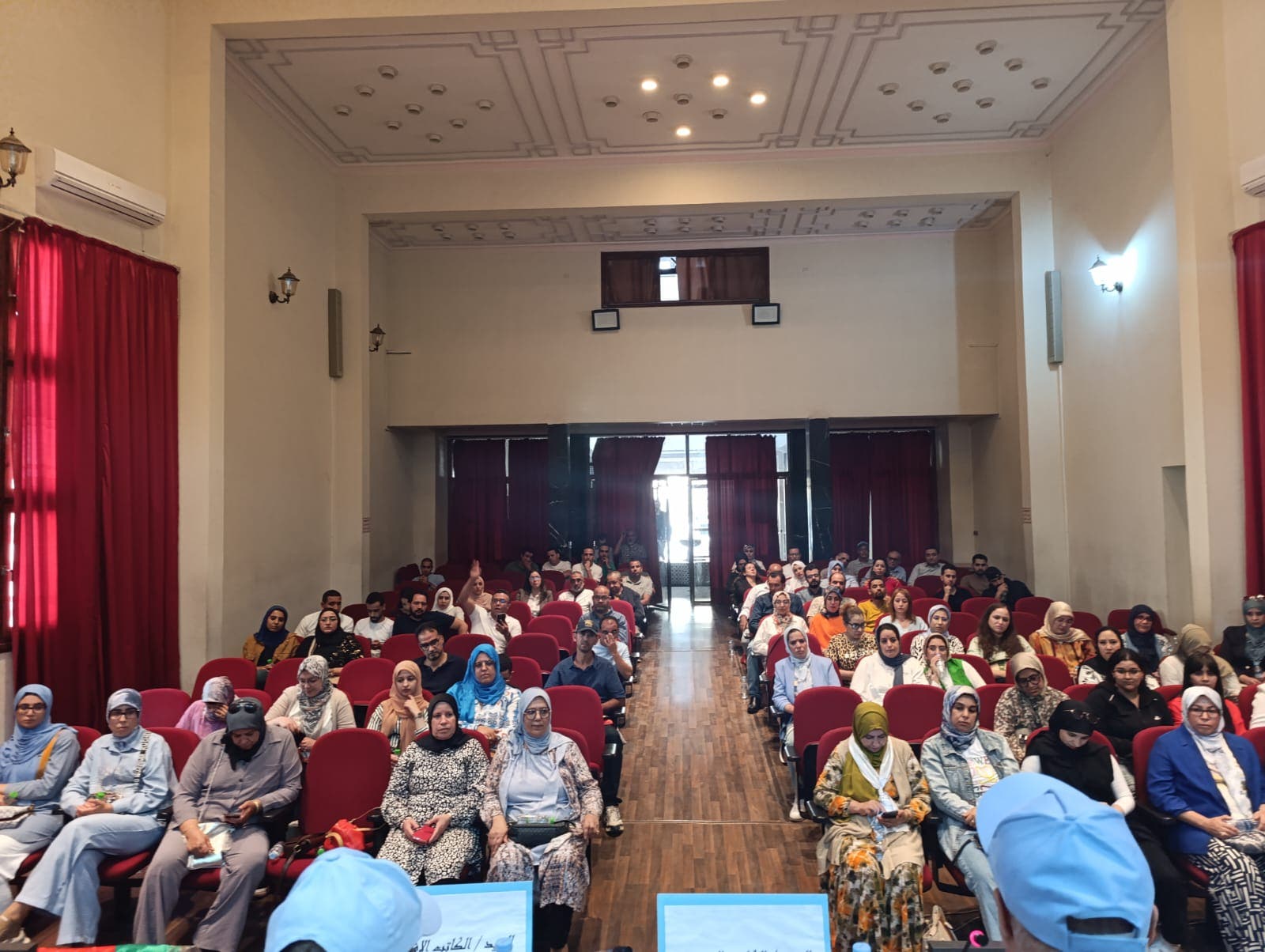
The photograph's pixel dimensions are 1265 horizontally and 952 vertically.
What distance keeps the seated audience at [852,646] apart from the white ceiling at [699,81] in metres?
5.31

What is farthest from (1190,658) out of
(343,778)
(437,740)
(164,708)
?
(164,708)

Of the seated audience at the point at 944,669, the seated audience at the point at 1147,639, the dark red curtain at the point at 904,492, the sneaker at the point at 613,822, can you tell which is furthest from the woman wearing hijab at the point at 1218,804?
the dark red curtain at the point at 904,492

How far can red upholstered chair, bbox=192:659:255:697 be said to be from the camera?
589 centimetres

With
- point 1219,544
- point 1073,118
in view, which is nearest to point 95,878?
point 1219,544

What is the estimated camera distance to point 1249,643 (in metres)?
5.82

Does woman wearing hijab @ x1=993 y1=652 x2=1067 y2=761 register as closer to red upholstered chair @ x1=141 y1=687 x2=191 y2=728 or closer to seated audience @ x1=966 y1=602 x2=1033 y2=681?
seated audience @ x1=966 y1=602 x2=1033 y2=681

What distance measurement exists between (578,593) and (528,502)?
176 inches

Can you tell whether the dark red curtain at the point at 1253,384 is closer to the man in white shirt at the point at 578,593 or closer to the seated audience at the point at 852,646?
the seated audience at the point at 852,646

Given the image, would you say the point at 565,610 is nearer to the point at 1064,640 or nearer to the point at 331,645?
the point at 331,645

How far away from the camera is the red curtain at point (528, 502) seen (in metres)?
14.0

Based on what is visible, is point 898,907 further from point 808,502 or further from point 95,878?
point 808,502

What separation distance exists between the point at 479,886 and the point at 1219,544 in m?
6.67

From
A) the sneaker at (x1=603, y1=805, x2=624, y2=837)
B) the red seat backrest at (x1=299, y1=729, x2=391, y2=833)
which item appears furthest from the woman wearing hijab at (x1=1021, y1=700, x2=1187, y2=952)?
the red seat backrest at (x1=299, y1=729, x2=391, y2=833)

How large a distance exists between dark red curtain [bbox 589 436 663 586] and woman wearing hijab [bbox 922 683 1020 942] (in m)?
10.4
